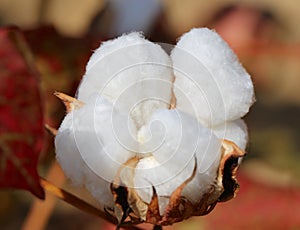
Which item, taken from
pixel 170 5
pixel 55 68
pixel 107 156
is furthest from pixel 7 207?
pixel 107 156

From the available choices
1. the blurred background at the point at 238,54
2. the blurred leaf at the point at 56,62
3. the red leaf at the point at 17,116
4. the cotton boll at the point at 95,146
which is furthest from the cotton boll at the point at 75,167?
the blurred leaf at the point at 56,62

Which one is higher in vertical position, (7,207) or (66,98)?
(66,98)

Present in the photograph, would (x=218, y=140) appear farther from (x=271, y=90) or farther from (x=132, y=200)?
(x=271, y=90)

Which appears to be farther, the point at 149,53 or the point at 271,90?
the point at 271,90

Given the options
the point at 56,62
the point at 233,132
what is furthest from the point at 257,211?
the point at 233,132

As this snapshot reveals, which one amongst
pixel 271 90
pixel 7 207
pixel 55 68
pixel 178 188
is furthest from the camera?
pixel 271 90

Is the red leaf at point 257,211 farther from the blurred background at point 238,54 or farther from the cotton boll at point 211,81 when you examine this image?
the cotton boll at point 211,81

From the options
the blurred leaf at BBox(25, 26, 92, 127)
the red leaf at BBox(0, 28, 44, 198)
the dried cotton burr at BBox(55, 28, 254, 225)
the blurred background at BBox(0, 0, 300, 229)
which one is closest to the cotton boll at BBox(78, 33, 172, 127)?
the dried cotton burr at BBox(55, 28, 254, 225)
